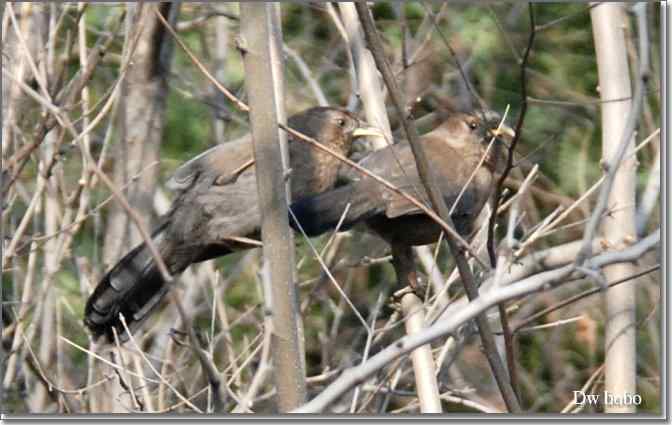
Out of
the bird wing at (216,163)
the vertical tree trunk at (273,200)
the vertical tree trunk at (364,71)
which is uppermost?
the vertical tree trunk at (364,71)

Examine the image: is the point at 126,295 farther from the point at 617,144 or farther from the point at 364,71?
the point at 617,144

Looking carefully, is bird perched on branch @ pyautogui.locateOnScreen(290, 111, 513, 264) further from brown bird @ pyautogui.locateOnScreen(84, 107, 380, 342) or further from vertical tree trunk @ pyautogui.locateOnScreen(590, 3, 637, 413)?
vertical tree trunk @ pyautogui.locateOnScreen(590, 3, 637, 413)

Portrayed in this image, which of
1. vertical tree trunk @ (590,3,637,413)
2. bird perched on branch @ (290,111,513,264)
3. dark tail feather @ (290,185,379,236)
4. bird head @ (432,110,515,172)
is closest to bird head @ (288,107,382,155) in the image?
bird perched on branch @ (290,111,513,264)

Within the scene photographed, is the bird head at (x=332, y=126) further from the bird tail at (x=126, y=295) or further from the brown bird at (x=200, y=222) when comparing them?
the bird tail at (x=126, y=295)

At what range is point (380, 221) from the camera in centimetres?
A: 493

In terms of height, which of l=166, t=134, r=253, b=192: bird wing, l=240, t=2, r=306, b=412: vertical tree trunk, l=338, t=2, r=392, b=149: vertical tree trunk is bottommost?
l=240, t=2, r=306, b=412: vertical tree trunk

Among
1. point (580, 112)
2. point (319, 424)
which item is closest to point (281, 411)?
point (319, 424)

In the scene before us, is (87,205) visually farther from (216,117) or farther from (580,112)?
(580,112)

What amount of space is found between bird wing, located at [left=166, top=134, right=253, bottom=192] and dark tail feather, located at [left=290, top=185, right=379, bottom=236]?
69 centimetres

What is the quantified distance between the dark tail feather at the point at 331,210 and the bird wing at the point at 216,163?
69cm

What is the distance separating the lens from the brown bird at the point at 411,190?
15.2ft

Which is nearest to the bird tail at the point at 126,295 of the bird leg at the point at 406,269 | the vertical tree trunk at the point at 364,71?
the bird leg at the point at 406,269

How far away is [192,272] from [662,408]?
9.97ft

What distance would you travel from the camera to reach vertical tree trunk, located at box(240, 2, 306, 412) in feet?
11.8
